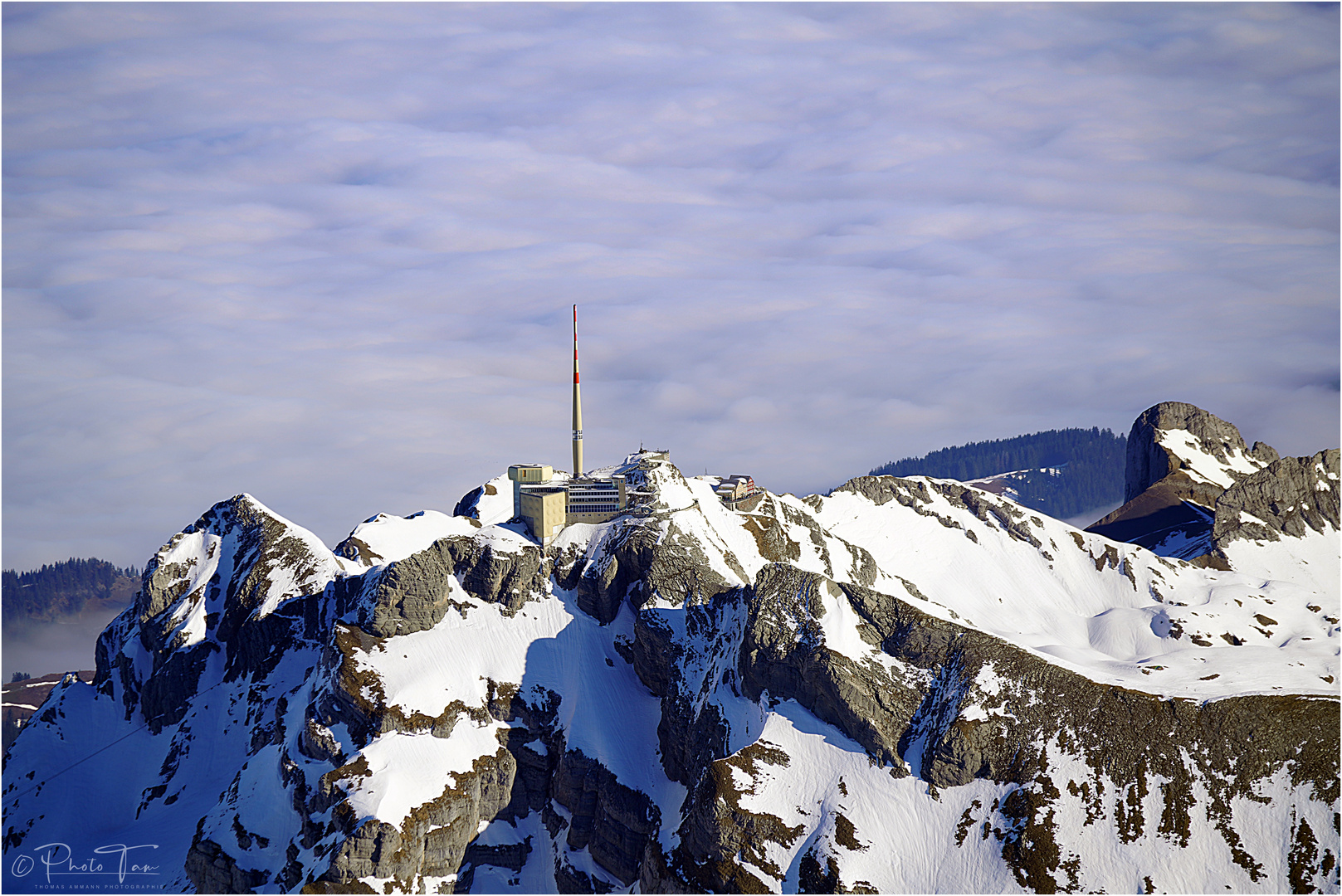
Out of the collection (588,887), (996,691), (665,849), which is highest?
(996,691)

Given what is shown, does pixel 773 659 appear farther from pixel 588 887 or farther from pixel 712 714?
pixel 588 887

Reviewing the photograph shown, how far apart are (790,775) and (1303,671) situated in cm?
9649

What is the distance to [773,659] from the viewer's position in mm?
188375

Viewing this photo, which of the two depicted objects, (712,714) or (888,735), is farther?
(712,714)

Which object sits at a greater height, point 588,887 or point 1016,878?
point 1016,878

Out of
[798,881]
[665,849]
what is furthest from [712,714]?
[798,881]

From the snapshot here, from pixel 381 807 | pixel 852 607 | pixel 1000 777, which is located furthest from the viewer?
pixel 852 607

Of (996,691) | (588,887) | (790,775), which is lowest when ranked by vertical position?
(588,887)

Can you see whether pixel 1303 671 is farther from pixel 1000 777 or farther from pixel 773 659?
pixel 773 659

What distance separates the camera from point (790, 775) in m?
174

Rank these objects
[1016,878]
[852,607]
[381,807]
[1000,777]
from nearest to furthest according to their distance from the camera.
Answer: [1016,878] < [1000,777] < [381,807] < [852,607]

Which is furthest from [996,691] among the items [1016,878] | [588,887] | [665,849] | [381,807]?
[381,807]

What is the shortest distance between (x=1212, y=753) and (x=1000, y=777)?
30404 millimetres

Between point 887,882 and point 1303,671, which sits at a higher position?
point 1303,671
